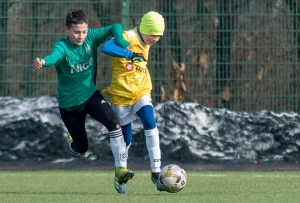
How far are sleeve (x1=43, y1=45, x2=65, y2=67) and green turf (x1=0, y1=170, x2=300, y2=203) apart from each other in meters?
1.20

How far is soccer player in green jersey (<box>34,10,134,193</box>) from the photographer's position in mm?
7598

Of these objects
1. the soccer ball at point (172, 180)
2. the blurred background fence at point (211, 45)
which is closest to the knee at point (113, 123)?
the soccer ball at point (172, 180)

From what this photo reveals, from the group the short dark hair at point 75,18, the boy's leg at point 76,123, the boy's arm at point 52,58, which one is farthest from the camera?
the boy's leg at point 76,123

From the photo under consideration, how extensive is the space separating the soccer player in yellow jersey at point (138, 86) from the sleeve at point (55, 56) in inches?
19.4

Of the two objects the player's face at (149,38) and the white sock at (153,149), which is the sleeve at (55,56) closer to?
the player's face at (149,38)

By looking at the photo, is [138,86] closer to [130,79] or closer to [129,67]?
[130,79]

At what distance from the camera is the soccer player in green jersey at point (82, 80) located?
24.9 feet

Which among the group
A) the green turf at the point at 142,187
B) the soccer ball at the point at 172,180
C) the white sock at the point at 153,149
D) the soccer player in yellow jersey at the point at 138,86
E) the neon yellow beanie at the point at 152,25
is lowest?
the green turf at the point at 142,187

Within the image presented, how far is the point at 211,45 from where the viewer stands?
439 inches

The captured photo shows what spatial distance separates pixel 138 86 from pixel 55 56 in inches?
37.9

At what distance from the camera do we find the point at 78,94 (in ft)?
25.5

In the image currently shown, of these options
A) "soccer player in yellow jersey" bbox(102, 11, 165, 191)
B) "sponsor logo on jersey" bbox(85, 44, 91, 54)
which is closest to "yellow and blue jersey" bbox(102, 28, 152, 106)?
"soccer player in yellow jersey" bbox(102, 11, 165, 191)

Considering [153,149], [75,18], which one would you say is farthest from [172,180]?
[75,18]

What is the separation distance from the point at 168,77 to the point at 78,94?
139 inches
